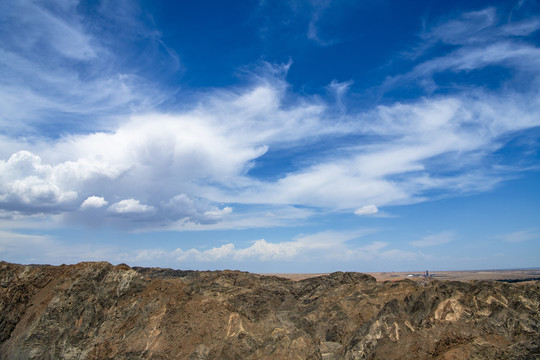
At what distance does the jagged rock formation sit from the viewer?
2259cm

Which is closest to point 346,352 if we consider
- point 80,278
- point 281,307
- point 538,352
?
point 538,352

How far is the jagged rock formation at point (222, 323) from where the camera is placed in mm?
22594

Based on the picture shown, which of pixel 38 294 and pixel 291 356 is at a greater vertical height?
pixel 38 294

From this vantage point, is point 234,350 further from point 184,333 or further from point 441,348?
point 441,348

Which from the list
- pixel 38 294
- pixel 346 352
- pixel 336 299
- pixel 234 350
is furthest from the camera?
pixel 336 299

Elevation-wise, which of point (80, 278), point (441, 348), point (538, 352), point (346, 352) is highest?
point (80, 278)

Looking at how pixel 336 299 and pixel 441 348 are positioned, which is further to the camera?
pixel 336 299

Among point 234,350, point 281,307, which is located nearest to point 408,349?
point 234,350

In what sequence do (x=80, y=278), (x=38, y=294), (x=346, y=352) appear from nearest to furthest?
(x=346, y=352) < (x=80, y=278) < (x=38, y=294)

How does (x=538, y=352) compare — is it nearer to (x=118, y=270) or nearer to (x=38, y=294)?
(x=118, y=270)

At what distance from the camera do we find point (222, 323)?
91.0ft

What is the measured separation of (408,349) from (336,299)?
2482 centimetres

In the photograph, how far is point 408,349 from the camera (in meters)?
22.2

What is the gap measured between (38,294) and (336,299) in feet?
115
